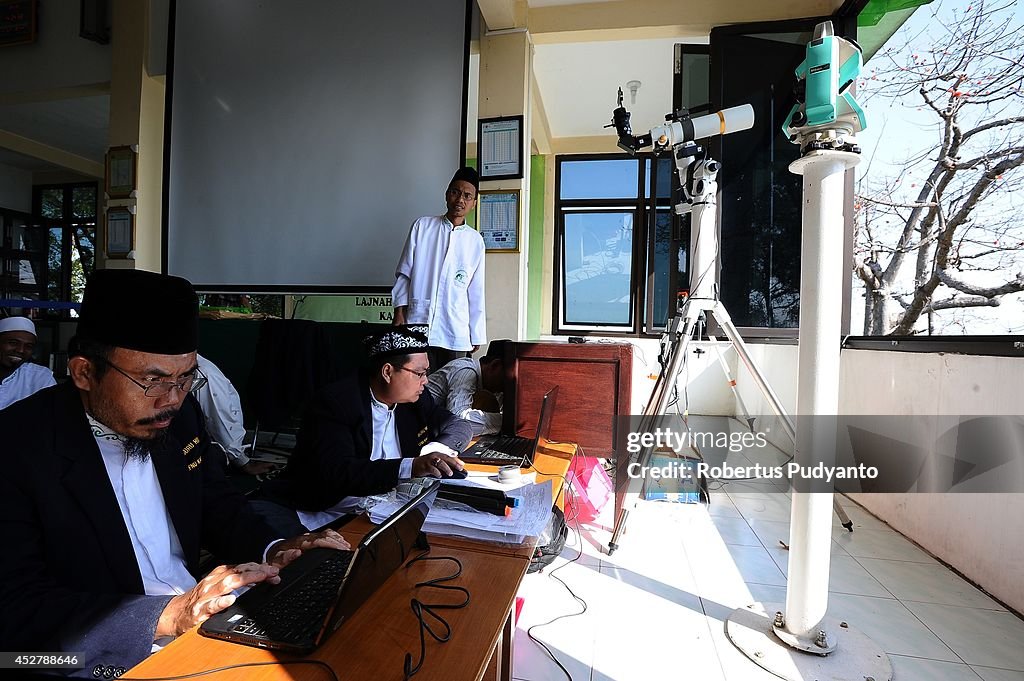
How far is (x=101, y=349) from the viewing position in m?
1.00

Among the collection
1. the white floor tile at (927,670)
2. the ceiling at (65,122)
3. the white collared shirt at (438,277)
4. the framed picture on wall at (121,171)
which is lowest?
the white floor tile at (927,670)

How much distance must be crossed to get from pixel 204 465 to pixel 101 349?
43 cm

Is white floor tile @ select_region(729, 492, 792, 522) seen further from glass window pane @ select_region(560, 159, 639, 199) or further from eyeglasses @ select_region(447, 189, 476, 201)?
glass window pane @ select_region(560, 159, 639, 199)

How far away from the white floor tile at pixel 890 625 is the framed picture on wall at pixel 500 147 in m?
2.94

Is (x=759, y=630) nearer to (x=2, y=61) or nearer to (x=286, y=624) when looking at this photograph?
(x=286, y=624)

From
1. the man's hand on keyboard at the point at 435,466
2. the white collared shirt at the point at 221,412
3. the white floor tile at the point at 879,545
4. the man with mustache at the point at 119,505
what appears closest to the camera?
the man with mustache at the point at 119,505

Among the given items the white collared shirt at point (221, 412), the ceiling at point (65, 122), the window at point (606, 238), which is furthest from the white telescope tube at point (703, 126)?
the ceiling at point (65, 122)

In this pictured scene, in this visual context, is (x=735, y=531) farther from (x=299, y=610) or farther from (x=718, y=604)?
(x=299, y=610)

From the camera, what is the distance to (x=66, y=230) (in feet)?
26.9

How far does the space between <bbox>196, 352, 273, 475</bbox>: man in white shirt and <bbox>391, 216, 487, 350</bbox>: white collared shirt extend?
111cm

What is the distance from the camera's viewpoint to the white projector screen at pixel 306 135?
3564mm

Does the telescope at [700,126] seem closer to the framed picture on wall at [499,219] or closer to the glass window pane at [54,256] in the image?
the framed picture on wall at [499,219]

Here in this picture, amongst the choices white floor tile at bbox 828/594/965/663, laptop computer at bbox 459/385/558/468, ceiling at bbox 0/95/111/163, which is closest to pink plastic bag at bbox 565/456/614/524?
laptop computer at bbox 459/385/558/468

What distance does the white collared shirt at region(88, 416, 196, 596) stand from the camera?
107 cm
